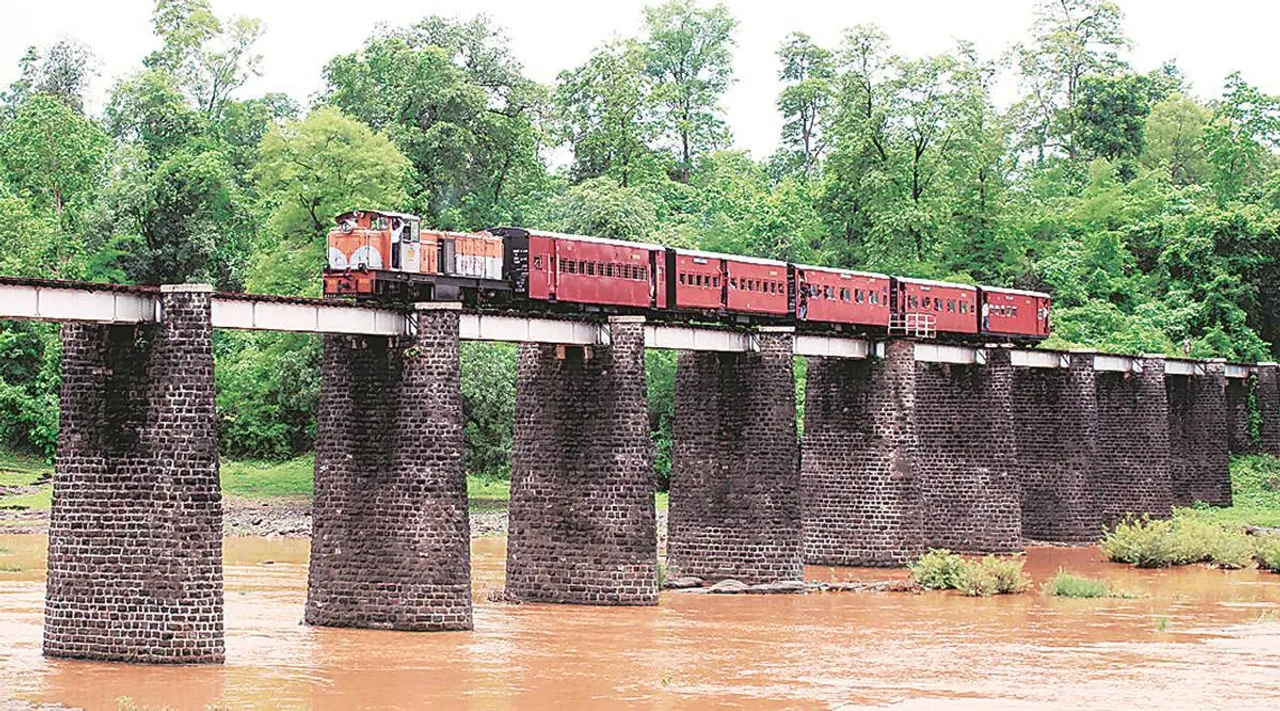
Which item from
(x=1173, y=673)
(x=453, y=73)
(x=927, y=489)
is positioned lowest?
(x=1173, y=673)

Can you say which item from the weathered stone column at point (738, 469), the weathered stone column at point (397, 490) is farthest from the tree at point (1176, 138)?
the weathered stone column at point (397, 490)

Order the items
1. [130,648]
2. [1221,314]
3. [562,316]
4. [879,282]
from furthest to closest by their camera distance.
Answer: [1221,314] → [879,282] → [562,316] → [130,648]

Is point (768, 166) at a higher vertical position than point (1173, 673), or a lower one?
higher

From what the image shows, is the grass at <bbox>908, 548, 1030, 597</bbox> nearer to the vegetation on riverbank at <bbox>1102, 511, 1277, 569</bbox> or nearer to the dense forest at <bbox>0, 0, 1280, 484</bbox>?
the vegetation on riverbank at <bbox>1102, 511, 1277, 569</bbox>

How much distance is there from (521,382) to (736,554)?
7.04m

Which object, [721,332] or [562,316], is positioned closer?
[562,316]

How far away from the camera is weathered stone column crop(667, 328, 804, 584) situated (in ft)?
151

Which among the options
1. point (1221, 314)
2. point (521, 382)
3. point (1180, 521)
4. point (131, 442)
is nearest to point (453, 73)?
point (1221, 314)

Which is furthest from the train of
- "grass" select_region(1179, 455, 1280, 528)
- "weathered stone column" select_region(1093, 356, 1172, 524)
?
"grass" select_region(1179, 455, 1280, 528)

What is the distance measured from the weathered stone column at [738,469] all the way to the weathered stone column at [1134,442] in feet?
60.4

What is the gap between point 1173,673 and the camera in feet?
113

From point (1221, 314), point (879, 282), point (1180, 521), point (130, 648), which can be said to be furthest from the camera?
point (1221, 314)

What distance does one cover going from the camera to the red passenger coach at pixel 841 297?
51719mm

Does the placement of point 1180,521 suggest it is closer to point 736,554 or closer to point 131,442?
point 736,554
